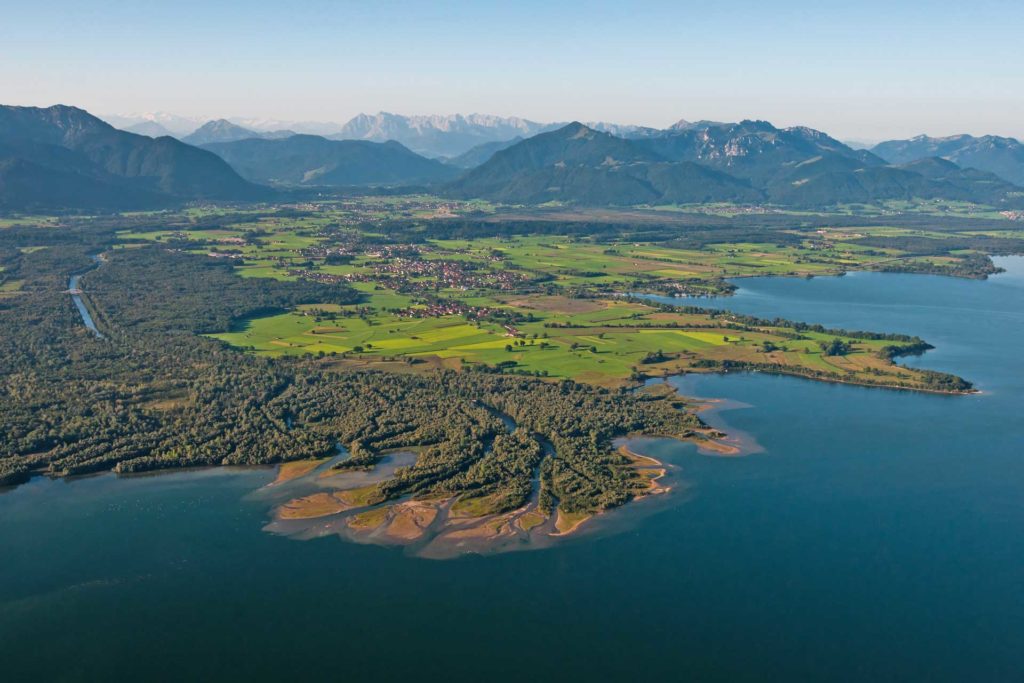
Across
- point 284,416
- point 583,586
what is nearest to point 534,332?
point 284,416

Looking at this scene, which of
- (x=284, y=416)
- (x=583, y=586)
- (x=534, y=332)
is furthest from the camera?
(x=534, y=332)

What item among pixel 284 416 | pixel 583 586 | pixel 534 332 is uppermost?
pixel 534 332

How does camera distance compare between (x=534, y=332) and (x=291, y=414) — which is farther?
(x=534, y=332)

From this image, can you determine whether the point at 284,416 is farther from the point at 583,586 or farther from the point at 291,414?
the point at 583,586

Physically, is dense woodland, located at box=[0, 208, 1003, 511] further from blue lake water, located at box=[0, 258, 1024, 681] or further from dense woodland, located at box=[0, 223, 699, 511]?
blue lake water, located at box=[0, 258, 1024, 681]

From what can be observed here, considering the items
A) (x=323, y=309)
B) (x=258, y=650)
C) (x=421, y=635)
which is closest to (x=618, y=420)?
(x=421, y=635)

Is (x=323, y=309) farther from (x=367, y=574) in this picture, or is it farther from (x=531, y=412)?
(x=367, y=574)

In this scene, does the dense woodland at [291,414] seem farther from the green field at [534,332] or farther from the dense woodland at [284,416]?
the green field at [534,332]
